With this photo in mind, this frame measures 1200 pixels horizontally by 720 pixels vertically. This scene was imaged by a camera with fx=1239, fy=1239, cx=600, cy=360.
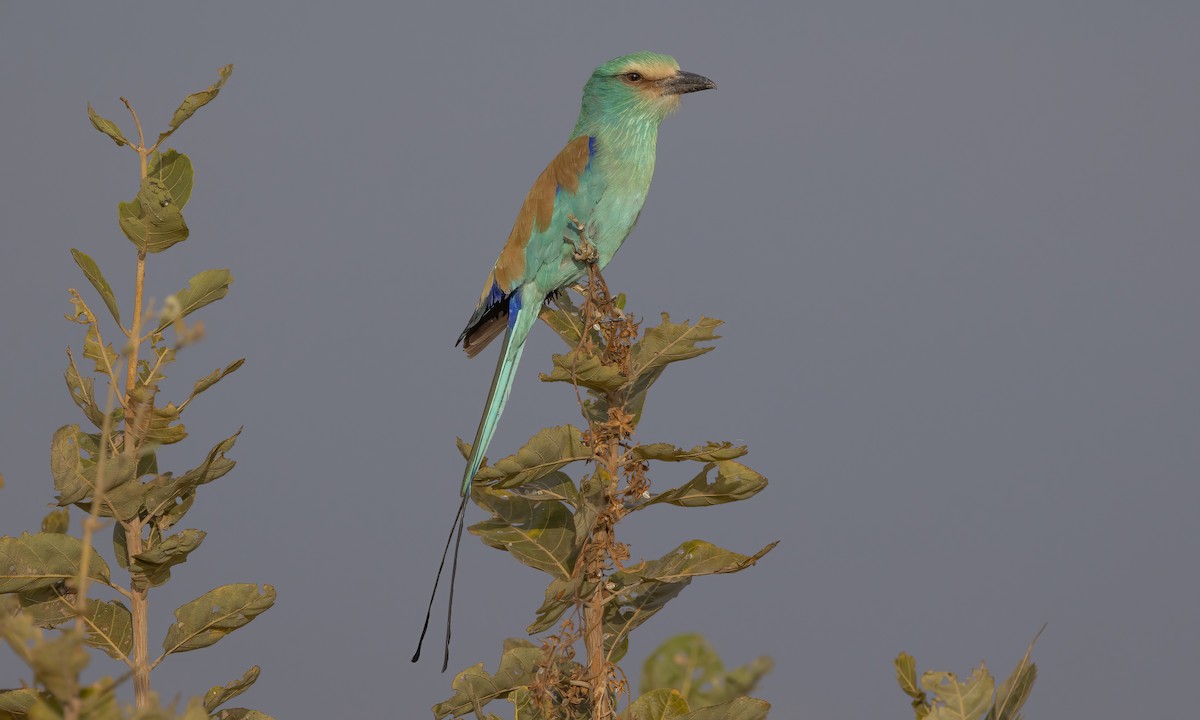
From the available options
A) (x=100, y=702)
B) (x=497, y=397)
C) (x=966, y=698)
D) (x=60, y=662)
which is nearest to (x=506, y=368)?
(x=497, y=397)

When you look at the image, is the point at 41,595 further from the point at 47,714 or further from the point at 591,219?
the point at 591,219

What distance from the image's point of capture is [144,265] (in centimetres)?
229

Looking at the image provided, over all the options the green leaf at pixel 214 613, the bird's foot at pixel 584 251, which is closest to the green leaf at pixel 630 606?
the green leaf at pixel 214 613

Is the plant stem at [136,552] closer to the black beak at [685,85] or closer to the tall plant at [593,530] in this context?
the tall plant at [593,530]

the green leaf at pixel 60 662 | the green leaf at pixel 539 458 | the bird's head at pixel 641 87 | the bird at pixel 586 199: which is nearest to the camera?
the green leaf at pixel 60 662

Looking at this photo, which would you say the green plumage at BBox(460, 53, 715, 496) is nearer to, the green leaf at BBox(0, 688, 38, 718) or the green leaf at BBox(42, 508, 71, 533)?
the green leaf at BBox(42, 508, 71, 533)

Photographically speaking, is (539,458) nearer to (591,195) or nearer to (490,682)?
(490,682)

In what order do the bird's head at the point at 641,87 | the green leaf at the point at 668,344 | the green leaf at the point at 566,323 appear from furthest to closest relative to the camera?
the bird's head at the point at 641,87 < the green leaf at the point at 566,323 < the green leaf at the point at 668,344

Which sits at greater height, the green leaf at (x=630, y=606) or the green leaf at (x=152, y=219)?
the green leaf at (x=152, y=219)

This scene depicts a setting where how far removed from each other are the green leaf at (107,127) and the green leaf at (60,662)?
146 cm

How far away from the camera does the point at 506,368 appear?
3746 millimetres

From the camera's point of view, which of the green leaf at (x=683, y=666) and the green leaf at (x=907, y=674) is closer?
the green leaf at (x=907, y=674)

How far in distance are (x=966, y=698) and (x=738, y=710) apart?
0.39m

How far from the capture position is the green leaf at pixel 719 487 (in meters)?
2.35
